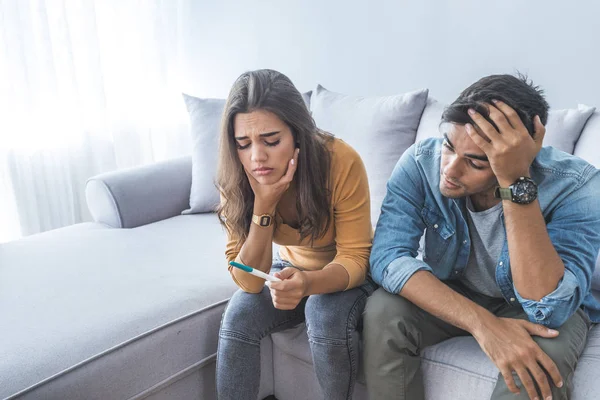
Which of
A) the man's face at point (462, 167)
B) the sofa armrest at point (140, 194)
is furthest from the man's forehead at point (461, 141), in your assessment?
the sofa armrest at point (140, 194)

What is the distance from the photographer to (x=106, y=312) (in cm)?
129

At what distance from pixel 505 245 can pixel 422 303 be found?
0.70 ft

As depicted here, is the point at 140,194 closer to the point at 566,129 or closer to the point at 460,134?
the point at 460,134

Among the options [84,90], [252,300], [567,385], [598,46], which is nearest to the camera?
[567,385]

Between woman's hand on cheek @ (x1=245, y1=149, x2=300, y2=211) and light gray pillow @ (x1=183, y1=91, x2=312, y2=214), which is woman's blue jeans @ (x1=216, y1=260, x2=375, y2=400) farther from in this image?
light gray pillow @ (x1=183, y1=91, x2=312, y2=214)

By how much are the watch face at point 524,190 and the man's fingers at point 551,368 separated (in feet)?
0.93

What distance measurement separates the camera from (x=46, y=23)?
2230mm

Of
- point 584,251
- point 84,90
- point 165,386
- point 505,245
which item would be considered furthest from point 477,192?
point 84,90

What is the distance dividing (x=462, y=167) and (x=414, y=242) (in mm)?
219

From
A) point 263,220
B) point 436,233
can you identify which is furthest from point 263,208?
point 436,233

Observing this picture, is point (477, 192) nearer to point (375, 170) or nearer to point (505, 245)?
point (505, 245)

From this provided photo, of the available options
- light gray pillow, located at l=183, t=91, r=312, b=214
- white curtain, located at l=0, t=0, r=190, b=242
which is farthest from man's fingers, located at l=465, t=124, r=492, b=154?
white curtain, located at l=0, t=0, r=190, b=242

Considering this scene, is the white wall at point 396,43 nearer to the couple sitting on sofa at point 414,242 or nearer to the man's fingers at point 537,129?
the couple sitting on sofa at point 414,242

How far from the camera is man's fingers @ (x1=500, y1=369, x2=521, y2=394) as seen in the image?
0.99 meters
